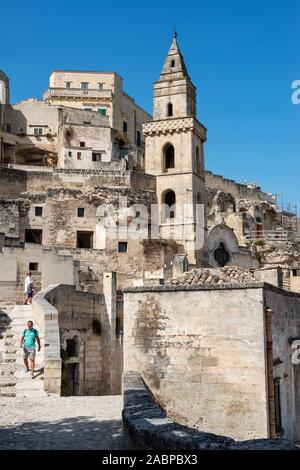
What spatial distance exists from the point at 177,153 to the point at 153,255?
28.3ft

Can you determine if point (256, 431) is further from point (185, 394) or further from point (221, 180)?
point (221, 180)

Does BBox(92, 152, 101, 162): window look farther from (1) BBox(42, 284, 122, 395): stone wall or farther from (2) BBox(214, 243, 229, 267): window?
(1) BBox(42, 284, 122, 395): stone wall

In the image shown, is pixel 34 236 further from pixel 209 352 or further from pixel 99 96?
pixel 209 352

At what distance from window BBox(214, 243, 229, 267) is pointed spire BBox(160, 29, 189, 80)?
12.7m

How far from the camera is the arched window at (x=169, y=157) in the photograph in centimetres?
3919

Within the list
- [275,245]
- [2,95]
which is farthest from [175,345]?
[2,95]

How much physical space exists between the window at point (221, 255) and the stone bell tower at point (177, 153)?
Answer: 184cm

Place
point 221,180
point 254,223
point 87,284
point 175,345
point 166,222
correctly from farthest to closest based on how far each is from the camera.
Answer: point 221,180, point 254,223, point 166,222, point 87,284, point 175,345

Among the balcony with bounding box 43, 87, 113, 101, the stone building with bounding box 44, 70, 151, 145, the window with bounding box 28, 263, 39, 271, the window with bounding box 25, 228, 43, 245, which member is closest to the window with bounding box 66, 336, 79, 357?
the window with bounding box 28, 263, 39, 271

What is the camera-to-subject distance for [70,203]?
34469mm

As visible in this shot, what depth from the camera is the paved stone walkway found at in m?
6.86

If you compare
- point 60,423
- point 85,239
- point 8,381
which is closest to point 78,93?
point 85,239
